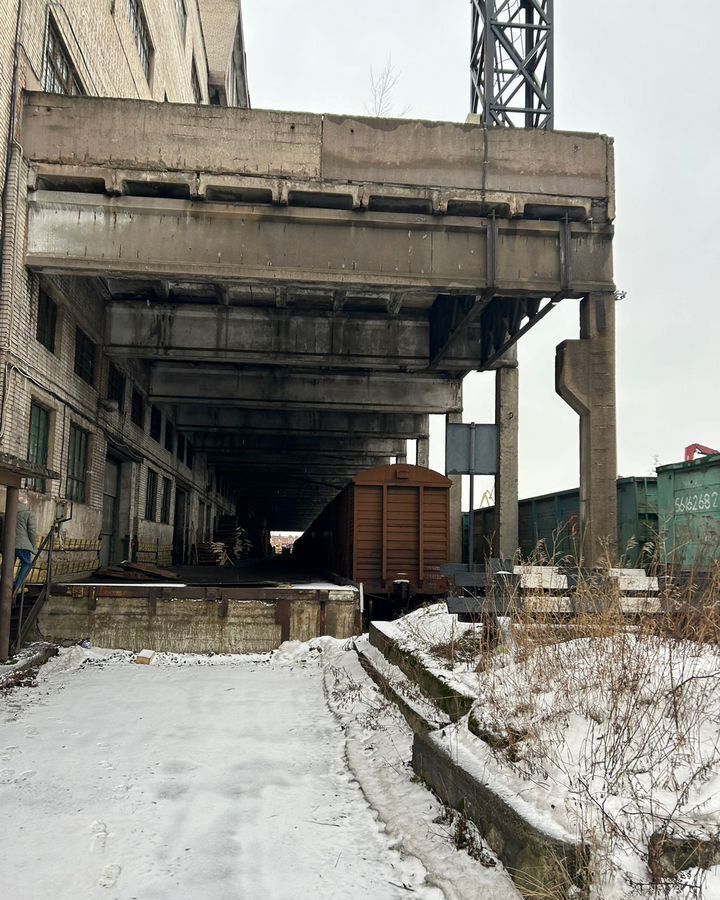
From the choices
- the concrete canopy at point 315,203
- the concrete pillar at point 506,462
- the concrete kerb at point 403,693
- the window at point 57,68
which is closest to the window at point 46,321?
the concrete canopy at point 315,203

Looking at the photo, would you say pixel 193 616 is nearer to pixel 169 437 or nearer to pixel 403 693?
pixel 403 693

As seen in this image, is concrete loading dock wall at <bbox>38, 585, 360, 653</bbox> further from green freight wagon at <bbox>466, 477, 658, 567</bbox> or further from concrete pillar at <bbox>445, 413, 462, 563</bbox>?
concrete pillar at <bbox>445, 413, 462, 563</bbox>

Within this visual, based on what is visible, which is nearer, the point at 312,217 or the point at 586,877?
the point at 586,877

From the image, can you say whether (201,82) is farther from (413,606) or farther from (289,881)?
(289,881)

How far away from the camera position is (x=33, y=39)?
11.9m

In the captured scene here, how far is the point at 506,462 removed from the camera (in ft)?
58.4

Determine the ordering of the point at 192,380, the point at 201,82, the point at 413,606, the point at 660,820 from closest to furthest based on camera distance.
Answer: the point at 660,820 < the point at 413,606 < the point at 192,380 < the point at 201,82

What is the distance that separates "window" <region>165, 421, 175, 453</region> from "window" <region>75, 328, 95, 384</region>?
8.71 m

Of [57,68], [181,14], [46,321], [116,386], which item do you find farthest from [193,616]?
[181,14]

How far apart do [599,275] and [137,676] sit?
10.4 metres

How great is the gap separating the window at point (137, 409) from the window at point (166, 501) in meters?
4.52

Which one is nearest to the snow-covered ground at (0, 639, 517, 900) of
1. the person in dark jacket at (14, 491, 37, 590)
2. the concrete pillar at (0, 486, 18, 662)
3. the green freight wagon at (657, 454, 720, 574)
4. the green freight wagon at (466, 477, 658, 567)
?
the concrete pillar at (0, 486, 18, 662)

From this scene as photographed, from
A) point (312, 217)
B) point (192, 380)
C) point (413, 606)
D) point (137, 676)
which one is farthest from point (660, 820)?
point (192, 380)

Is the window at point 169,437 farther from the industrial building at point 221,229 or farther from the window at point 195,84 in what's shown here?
the window at point 195,84
